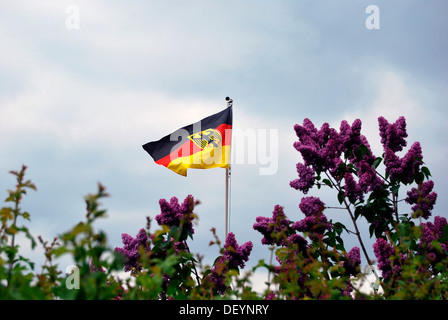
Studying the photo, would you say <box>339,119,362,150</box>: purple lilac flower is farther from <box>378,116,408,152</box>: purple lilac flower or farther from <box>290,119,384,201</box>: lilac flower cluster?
<box>378,116,408,152</box>: purple lilac flower

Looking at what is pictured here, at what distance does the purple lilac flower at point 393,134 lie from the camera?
5.59 metres

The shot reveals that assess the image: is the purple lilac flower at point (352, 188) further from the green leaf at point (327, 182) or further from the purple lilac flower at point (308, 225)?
the purple lilac flower at point (308, 225)

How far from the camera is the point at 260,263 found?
7.57 feet

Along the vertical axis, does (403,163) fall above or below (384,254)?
above

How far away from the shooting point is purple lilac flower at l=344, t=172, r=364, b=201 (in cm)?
508

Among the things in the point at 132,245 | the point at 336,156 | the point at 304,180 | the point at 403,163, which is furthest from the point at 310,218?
the point at 132,245

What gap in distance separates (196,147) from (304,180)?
3.76 metres

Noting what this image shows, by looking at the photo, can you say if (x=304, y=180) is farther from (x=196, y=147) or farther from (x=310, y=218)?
(x=196, y=147)

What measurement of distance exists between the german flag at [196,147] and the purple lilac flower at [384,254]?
15.6 ft

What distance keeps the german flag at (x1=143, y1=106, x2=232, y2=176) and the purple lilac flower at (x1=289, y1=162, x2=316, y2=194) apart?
3404 mm

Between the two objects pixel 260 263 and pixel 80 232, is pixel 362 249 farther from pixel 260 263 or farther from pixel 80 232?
pixel 80 232

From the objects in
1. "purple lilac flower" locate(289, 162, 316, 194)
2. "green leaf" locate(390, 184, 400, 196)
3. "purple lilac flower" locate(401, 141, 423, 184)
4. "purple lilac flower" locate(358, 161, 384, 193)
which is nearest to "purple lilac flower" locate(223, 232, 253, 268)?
"purple lilac flower" locate(289, 162, 316, 194)

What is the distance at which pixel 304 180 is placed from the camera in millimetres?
5227
